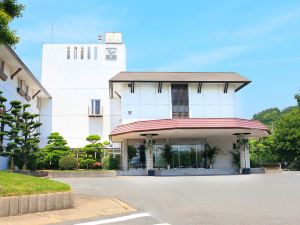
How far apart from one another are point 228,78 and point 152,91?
6687 mm

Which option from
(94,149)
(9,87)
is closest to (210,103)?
(94,149)

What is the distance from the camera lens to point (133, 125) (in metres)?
26.8

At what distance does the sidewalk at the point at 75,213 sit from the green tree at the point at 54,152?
20.0 metres

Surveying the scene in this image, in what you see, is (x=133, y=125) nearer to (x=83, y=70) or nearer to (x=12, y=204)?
(x=83, y=70)

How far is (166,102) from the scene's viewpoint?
32.0 m

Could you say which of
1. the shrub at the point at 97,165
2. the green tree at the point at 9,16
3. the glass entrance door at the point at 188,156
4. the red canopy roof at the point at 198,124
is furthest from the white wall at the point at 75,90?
the green tree at the point at 9,16

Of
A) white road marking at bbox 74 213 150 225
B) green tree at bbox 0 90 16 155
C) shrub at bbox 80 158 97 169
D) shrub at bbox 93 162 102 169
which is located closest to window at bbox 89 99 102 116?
shrub at bbox 93 162 102 169

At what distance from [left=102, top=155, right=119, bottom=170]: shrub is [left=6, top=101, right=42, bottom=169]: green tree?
6.62 metres

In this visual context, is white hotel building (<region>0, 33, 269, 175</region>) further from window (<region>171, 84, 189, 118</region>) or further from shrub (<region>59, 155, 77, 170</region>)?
shrub (<region>59, 155, 77, 170</region>)

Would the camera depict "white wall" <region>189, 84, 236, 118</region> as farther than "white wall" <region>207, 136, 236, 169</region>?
Yes

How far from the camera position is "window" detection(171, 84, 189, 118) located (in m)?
32.2

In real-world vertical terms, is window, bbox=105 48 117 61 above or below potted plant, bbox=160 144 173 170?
above

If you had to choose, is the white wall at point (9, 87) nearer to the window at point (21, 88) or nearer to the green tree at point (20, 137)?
the window at point (21, 88)

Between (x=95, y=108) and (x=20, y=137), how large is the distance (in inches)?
488
